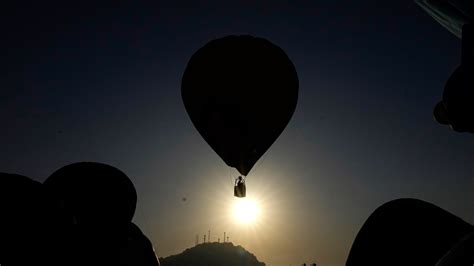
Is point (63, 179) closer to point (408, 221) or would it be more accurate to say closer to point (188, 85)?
point (408, 221)

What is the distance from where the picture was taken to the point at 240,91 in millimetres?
11586

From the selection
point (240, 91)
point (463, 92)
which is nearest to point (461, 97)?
point (463, 92)

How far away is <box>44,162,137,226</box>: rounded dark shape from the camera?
520cm

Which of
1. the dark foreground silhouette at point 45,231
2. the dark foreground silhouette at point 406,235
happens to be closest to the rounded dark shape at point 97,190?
the dark foreground silhouette at point 45,231

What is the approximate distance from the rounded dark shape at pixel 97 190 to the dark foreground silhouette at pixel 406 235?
2583mm

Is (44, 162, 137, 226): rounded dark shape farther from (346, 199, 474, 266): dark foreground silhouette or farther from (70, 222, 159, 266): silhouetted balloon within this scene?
(346, 199, 474, 266): dark foreground silhouette

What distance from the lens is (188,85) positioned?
38.1 feet

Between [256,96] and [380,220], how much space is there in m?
6.84

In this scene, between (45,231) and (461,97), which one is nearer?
(461,97)

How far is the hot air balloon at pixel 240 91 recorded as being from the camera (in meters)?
11.0

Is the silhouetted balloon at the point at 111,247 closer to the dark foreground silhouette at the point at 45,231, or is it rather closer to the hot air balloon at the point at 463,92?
the dark foreground silhouette at the point at 45,231

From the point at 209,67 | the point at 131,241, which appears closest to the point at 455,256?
→ the point at 131,241

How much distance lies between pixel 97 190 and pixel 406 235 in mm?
3381

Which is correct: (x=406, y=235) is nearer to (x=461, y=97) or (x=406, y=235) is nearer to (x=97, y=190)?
(x=461, y=97)
